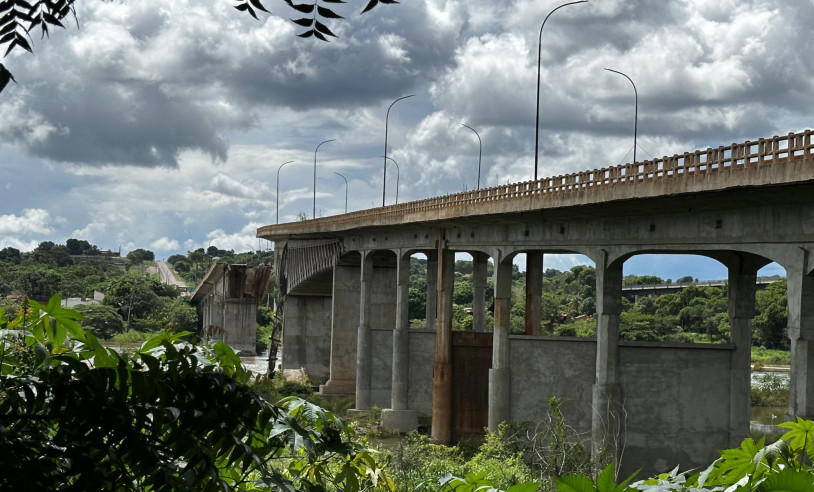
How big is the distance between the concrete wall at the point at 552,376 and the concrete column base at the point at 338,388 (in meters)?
24.0

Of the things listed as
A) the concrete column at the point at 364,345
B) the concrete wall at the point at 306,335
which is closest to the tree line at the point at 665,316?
the concrete wall at the point at 306,335

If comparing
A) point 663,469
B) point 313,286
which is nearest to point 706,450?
point 663,469

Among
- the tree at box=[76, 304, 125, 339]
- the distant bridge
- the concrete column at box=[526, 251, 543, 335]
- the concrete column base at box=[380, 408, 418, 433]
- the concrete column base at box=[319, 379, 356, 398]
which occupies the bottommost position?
the concrete column base at box=[380, 408, 418, 433]

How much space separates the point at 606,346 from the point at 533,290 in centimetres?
988

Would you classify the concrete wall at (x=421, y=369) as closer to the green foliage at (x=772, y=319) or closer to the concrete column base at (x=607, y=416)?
the concrete column base at (x=607, y=416)

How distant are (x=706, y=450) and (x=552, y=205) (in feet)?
30.8

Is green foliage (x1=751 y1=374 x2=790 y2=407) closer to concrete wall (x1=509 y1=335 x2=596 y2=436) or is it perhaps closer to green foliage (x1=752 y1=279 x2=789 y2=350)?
concrete wall (x1=509 y1=335 x2=596 y2=436)

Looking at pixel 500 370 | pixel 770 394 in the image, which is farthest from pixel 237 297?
pixel 500 370

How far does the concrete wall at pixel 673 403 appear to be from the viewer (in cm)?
3262

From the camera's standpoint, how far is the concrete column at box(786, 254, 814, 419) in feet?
78.5

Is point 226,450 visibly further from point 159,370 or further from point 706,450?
point 706,450

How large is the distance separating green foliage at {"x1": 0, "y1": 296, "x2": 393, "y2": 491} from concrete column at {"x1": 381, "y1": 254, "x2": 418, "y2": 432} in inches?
1720

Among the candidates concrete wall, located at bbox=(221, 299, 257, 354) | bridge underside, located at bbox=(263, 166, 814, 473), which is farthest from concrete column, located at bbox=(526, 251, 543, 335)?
concrete wall, located at bbox=(221, 299, 257, 354)

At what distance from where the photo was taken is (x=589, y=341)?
116ft
